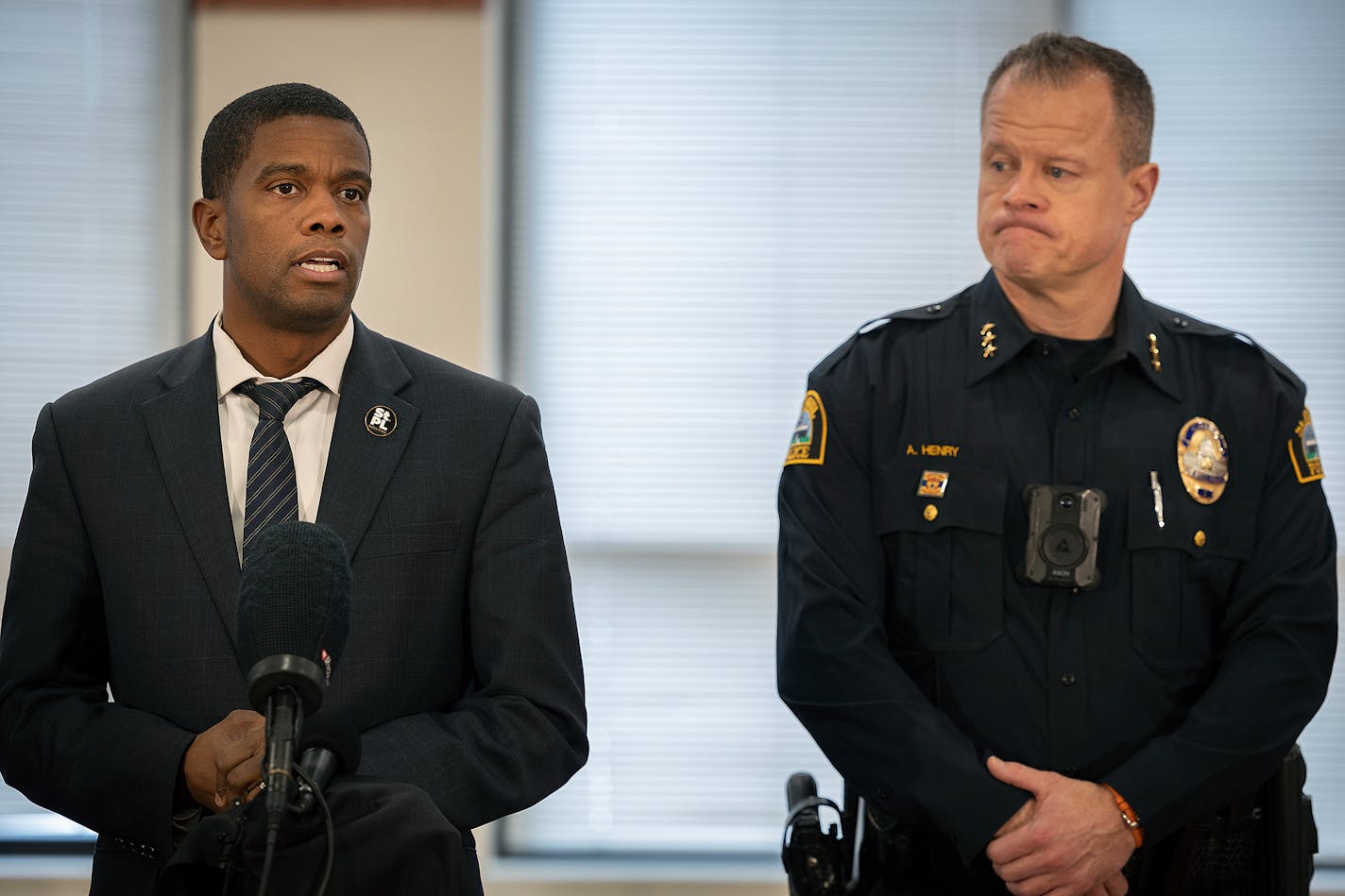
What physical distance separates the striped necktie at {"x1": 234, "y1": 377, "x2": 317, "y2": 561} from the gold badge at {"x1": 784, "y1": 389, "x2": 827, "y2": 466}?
758mm

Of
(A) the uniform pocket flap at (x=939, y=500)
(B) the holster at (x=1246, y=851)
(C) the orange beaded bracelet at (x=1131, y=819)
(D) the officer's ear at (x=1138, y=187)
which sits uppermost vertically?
(D) the officer's ear at (x=1138, y=187)

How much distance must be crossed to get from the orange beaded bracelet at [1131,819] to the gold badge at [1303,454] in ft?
1.99

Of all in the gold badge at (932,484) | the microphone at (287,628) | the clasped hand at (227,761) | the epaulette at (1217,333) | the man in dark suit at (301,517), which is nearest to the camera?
the microphone at (287,628)

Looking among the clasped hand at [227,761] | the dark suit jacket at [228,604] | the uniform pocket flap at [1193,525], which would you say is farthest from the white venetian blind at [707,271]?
the clasped hand at [227,761]

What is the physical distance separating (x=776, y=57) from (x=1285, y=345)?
1513 millimetres

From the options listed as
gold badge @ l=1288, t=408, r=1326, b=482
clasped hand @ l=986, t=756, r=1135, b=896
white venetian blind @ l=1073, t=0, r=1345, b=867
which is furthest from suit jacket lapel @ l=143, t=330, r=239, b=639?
white venetian blind @ l=1073, t=0, r=1345, b=867

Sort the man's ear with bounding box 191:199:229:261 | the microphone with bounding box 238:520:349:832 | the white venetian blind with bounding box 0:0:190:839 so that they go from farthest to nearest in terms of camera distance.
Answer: the white venetian blind with bounding box 0:0:190:839 → the man's ear with bounding box 191:199:229:261 → the microphone with bounding box 238:520:349:832

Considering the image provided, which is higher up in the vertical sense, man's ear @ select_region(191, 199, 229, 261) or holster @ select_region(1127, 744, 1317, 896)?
man's ear @ select_region(191, 199, 229, 261)

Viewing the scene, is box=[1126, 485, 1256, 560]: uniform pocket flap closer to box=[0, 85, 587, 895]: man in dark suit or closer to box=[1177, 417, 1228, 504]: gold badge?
box=[1177, 417, 1228, 504]: gold badge

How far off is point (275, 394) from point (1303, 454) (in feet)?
5.18

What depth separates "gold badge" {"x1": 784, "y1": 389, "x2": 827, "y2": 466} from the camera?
7.20 ft

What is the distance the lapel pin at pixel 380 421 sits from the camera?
192 cm

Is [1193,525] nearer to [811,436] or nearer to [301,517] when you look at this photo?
[811,436]

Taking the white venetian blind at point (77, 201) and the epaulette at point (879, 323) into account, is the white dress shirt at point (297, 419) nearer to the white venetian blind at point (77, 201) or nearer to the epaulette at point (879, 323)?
the epaulette at point (879, 323)
